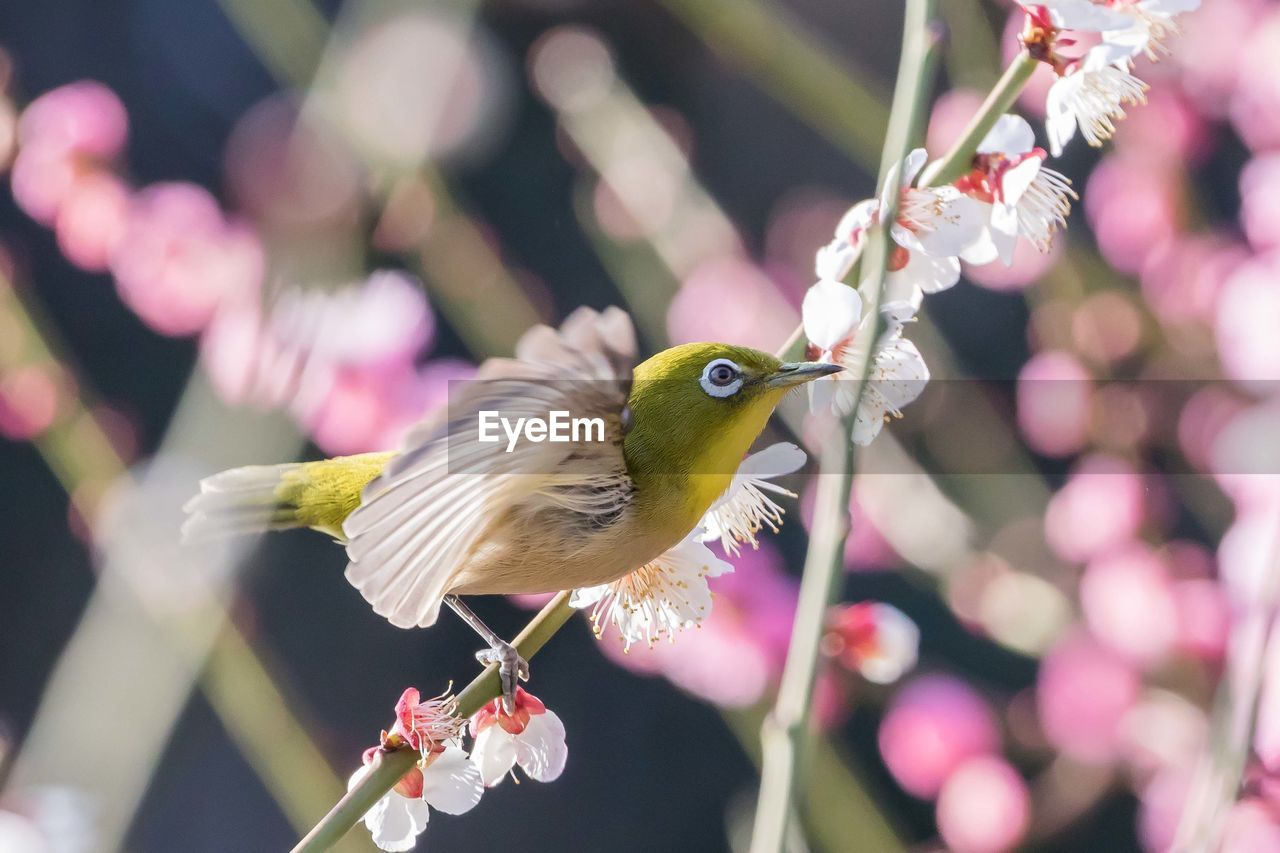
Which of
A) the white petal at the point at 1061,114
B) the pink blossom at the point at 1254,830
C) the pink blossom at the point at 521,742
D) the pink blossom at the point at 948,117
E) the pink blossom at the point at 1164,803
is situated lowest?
the pink blossom at the point at 1164,803

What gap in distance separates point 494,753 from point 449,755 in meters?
0.02

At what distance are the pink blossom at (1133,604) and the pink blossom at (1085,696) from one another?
15 mm

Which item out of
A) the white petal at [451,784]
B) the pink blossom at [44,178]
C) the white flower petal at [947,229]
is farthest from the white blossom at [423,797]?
the pink blossom at [44,178]

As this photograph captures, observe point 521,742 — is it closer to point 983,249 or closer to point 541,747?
point 541,747

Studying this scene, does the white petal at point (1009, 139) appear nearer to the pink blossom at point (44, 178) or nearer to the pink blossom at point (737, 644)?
the pink blossom at point (737, 644)

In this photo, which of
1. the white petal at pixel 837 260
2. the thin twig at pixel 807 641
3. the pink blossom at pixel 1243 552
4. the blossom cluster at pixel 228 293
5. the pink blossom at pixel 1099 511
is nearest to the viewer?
the thin twig at pixel 807 641

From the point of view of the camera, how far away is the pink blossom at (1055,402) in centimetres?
86

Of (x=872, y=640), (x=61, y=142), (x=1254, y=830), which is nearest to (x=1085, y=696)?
(x=1254, y=830)

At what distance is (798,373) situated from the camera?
0.31 metres

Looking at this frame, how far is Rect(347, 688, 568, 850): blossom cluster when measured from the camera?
11.6 inches

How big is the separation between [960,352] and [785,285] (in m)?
0.16

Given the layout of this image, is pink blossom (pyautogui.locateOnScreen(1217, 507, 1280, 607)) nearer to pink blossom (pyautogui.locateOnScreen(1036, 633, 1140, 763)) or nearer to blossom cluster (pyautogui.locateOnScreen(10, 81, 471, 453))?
pink blossom (pyautogui.locateOnScreen(1036, 633, 1140, 763))

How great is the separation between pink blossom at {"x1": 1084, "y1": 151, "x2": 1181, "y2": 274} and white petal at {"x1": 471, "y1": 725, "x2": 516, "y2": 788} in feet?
2.30

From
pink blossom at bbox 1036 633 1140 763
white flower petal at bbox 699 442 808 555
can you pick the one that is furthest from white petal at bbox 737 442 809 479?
pink blossom at bbox 1036 633 1140 763
